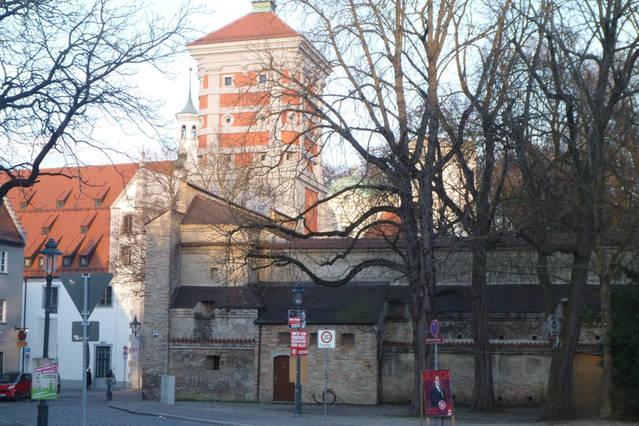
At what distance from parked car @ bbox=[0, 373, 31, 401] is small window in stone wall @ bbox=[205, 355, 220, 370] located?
1057 cm

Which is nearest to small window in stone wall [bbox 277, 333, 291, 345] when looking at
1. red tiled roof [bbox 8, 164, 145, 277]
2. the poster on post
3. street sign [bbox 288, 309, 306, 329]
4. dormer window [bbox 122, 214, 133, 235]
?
street sign [bbox 288, 309, 306, 329]

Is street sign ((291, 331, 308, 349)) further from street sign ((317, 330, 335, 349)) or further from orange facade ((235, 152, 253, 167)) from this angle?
orange facade ((235, 152, 253, 167))

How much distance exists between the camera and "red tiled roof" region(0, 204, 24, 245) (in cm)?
5747

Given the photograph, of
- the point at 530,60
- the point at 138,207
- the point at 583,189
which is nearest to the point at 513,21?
the point at 530,60

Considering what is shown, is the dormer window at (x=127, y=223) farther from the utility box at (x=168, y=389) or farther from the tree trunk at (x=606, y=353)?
the tree trunk at (x=606, y=353)

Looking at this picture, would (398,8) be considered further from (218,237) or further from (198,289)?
(198,289)

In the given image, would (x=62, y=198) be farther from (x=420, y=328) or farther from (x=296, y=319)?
(x=420, y=328)

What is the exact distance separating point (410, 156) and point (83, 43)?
1548cm

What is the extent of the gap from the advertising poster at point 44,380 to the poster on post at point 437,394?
9.01 metres

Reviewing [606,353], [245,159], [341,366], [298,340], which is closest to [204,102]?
[245,159]

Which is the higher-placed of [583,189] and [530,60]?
[530,60]

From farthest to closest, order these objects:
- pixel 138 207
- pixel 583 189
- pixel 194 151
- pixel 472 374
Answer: pixel 194 151
pixel 138 207
pixel 472 374
pixel 583 189

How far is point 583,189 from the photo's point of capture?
26938mm

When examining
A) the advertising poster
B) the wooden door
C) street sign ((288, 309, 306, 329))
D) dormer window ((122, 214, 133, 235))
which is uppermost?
dormer window ((122, 214, 133, 235))
